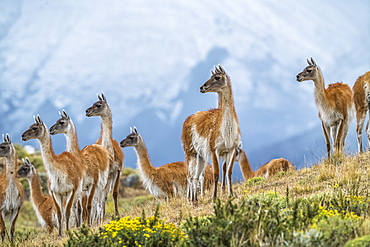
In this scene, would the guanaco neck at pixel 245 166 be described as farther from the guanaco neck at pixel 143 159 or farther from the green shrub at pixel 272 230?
the green shrub at pixel 272 230

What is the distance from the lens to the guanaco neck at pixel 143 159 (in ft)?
48.6

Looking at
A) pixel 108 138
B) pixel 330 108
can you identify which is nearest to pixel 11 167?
pixel 108 138

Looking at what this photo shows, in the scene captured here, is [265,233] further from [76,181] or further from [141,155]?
[141,155]

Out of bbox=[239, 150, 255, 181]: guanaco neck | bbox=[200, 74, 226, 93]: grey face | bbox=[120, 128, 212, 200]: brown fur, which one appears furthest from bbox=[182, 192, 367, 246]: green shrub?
bbox=[239, 150, 255, 181]: guanaco neck

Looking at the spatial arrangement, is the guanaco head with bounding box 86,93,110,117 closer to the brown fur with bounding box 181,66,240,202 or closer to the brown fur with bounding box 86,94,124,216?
the brown fur with bounding box 86,94,124,216

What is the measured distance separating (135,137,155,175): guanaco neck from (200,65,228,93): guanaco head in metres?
4.98

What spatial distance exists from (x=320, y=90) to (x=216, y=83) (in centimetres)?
409

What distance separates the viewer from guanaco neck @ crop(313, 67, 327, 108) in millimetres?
13086

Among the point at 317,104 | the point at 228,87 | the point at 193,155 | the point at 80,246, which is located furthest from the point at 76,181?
the point at 317,104

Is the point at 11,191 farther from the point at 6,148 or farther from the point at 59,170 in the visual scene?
the point at 59,170

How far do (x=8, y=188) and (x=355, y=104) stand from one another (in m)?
9.82

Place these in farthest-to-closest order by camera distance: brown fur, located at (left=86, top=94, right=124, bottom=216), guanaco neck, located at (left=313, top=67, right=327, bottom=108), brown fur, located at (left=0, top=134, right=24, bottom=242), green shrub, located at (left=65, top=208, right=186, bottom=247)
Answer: brown fur, located at (left=86, top=94, right=124, bottom=216) < guanaco neck, located at (left=313, top=67, right=327, bottom=108) < brown fur, located at (left=0, top=134, right=24, bottom=242) < green shrub, located at (left=65, top=208, right=186, bottom=247)

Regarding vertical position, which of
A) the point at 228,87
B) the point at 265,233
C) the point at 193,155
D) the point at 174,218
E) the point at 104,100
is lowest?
the point at 265,233

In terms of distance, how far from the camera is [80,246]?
6.23 metres
